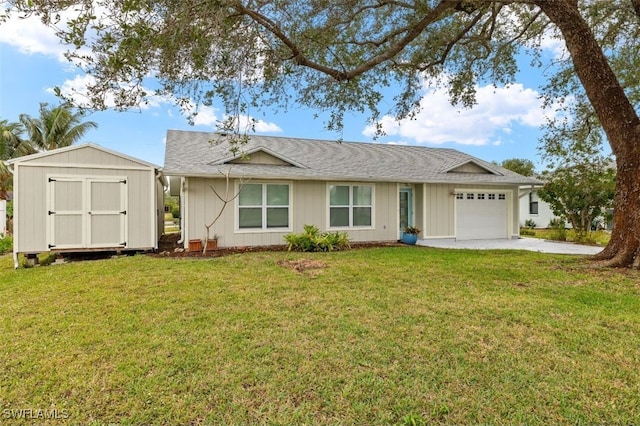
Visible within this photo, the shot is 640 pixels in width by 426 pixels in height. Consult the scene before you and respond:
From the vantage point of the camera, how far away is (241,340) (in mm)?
3592

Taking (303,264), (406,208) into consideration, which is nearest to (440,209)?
(406,208)

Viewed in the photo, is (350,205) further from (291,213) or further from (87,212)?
(87,212)

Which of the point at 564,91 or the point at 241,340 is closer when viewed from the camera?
the point at 241,340

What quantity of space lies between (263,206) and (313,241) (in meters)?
1.98

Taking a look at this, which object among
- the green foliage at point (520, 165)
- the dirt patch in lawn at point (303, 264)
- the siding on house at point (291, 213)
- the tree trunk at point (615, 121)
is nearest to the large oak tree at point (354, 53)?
the tree trunk at point (615, 121)

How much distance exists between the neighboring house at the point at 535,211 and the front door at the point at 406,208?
11.9m

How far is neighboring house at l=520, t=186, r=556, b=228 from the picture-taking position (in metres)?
20.9

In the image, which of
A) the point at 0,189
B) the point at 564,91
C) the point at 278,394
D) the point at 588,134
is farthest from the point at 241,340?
the point at 0,189

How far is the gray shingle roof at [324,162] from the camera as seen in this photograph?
10070mm

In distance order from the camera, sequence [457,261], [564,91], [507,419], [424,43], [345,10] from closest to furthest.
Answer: [507,419] < [345,10] < [457,261] < [424,43] < [564,91]

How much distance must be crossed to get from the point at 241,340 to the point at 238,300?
1477 millimetres

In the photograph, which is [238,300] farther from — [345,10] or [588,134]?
[588,134]

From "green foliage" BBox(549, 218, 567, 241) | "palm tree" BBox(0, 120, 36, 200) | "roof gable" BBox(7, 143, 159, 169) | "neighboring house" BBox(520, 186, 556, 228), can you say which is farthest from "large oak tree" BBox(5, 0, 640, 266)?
"palm tree" BBox(0, 120, 36, 200)

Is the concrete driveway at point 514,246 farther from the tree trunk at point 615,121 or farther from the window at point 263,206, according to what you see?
the window at point 263,206
